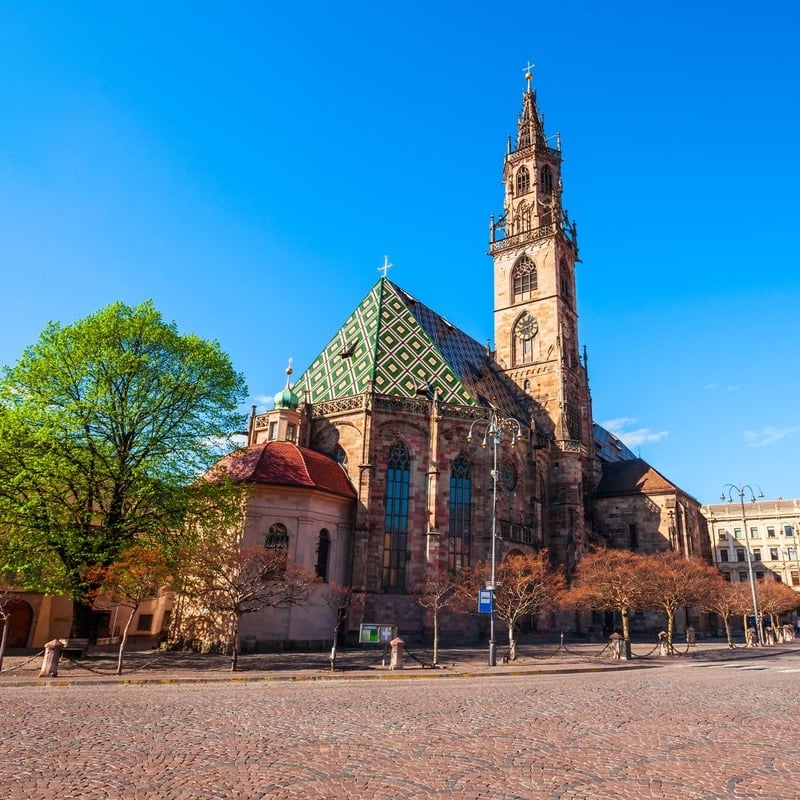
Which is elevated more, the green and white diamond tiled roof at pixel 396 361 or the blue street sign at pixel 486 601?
the green and white diamond tiled roof at pixel 396 361

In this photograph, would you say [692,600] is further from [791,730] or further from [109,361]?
[109,361]

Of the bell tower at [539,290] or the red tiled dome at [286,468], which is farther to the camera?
the bell tower at [539,290]

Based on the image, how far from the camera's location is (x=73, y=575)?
21609mm

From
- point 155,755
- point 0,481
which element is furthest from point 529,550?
point 155,755

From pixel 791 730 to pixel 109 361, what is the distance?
23.3 meters

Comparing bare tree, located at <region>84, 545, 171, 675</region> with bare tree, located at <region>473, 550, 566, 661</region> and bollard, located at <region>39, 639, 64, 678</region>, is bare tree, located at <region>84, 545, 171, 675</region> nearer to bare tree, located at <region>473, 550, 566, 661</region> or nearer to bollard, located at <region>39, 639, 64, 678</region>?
bollard, located at <region>39, 639, 64, 678</region>

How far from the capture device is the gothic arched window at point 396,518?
34.6 metres

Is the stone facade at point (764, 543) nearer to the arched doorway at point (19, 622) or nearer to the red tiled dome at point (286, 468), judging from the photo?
the red tiled dome at point (286, 468)

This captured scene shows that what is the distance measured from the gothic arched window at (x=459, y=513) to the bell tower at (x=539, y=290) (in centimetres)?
1249

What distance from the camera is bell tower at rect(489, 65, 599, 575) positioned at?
1770 inches

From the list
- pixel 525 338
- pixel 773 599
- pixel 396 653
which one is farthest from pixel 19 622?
pixel 773 599

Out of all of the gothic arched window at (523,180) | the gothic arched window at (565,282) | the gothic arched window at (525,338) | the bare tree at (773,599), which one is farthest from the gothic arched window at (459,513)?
the gothic arched window at (523,180)

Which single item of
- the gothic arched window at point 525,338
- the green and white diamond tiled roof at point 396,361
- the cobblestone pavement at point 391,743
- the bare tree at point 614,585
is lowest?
the cobblestone pavement at point 391,743

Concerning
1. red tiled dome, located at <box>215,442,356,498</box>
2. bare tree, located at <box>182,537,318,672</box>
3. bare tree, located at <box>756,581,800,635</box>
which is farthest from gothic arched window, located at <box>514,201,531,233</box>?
bare tree, located at <box>182,537,318,672</box>
